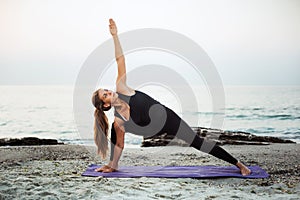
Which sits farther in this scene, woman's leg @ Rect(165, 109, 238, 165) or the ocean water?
the ocean water

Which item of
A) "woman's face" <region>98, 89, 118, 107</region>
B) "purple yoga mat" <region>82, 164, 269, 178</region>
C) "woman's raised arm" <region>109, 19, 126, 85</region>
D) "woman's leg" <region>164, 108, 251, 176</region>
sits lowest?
"purple yoga mat" <region>82, 164, 269, 178</region>

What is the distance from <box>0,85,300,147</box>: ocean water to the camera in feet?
37.4

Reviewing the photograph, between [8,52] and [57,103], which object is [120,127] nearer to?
[8,52]

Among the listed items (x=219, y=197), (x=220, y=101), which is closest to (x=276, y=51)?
(x=220, y=101)

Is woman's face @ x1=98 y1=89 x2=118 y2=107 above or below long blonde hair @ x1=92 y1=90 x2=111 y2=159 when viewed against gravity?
above

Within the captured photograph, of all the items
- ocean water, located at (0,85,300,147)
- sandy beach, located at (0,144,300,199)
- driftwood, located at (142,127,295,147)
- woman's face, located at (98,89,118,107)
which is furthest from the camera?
ocean water, located at (0,85,300,147)

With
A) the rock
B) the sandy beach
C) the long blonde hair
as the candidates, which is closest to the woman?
the long blonde hair

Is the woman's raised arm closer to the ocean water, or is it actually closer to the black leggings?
the black leggings

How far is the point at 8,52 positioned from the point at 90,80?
8.36 metres

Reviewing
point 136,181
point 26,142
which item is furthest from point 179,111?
point 136,181

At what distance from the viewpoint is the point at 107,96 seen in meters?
3.65

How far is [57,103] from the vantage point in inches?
633

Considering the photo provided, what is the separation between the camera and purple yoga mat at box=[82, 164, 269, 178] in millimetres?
3545

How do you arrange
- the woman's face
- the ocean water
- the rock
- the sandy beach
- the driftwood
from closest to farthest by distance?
the sandy beach
the woman's face
the driftwood
the rock
the ocean water
